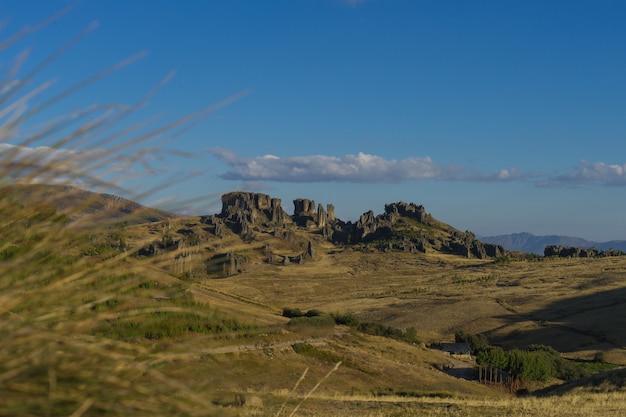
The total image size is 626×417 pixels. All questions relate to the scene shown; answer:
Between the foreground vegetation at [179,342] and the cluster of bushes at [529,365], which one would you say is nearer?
the foreground vegetation at [179,342]

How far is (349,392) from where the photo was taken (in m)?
25.7

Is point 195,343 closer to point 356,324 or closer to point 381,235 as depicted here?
point 356,324

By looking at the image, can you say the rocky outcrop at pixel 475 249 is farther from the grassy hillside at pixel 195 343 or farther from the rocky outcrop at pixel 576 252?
the grassy hillside at pixel 195 343

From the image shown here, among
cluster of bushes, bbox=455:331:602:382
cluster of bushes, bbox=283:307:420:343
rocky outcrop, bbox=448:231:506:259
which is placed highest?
rocky outcrop, bbox=448:231:506:259

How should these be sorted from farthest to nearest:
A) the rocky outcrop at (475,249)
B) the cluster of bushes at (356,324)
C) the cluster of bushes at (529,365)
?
the rocky outcrop at (475,249) → the cluster of bushes at (529,365) → the cluster of bushes at (356,324)

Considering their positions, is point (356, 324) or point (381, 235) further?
point (381, 235)

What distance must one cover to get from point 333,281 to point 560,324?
62408mm

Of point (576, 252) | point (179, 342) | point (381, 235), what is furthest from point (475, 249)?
point (179, 342)

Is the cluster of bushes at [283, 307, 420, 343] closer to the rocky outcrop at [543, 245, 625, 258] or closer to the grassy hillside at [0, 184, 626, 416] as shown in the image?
the grassy hillside at [0, 184, 626, 416]

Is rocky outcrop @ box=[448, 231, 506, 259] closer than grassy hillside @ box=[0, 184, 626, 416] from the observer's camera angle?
No

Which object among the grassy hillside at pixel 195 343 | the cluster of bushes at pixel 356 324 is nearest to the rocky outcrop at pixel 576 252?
the grassy hillside at pixel 195 343

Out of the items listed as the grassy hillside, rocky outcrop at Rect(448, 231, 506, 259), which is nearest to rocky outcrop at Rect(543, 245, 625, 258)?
rocky outcrop at Rect(448, 231, 506, 259)

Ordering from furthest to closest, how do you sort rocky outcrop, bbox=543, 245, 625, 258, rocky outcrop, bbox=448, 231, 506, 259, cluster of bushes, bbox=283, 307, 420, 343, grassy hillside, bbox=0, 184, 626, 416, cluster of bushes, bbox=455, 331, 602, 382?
1. rocky outcrop, bbox=448, 231, 506, 259
2. rocky outcrop, bbox=543, 245, 625, 258
3. cluster of bushes, bbox=455, 331, 602, 382
4. cluster of bushes, bbox=283, 307, 420, 343
5. grassy hillside, bbox=0, 184, 626, 416

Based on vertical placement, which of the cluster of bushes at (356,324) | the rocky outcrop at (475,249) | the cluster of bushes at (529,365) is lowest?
the cluster of bushes at (529,365)
